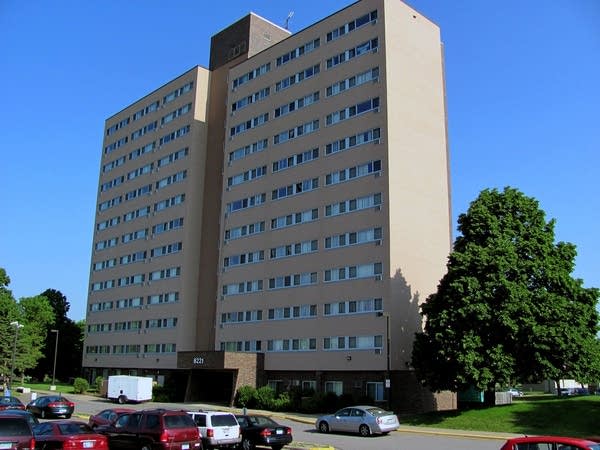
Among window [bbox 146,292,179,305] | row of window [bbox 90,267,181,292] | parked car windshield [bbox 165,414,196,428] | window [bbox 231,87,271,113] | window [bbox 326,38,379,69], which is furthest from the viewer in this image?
row of window [bbox 90,267,181,292]

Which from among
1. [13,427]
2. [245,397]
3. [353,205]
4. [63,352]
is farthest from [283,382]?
[63,352]

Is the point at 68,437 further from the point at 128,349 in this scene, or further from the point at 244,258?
the point at 128,349

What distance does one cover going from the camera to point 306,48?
6053cm

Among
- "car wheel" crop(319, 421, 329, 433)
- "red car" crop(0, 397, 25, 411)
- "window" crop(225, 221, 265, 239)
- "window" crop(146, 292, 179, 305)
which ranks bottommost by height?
"car wheel" crop(319, 421, 329, 433)

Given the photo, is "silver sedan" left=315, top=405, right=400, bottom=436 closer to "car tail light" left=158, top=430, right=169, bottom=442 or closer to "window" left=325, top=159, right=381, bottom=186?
"car tail light" left=158, top=430, right=169, bottom=442

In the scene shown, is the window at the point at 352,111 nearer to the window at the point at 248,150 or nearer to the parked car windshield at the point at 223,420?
the window at the point at 248,150

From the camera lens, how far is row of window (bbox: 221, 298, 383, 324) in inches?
1923

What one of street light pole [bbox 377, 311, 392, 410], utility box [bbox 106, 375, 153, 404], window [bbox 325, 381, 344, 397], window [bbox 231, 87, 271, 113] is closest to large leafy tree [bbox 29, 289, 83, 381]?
utility box [bbox 106, 375, 153, 404]

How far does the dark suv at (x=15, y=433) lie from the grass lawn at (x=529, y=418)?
2525 cm

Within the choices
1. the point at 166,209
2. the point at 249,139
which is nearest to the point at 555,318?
the point at 249,139

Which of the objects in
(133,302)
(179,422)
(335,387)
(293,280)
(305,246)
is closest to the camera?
(179,422)

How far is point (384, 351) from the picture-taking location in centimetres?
4672

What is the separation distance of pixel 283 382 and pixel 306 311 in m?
6.86

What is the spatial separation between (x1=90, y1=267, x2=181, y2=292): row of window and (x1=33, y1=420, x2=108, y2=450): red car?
49.3 meters
